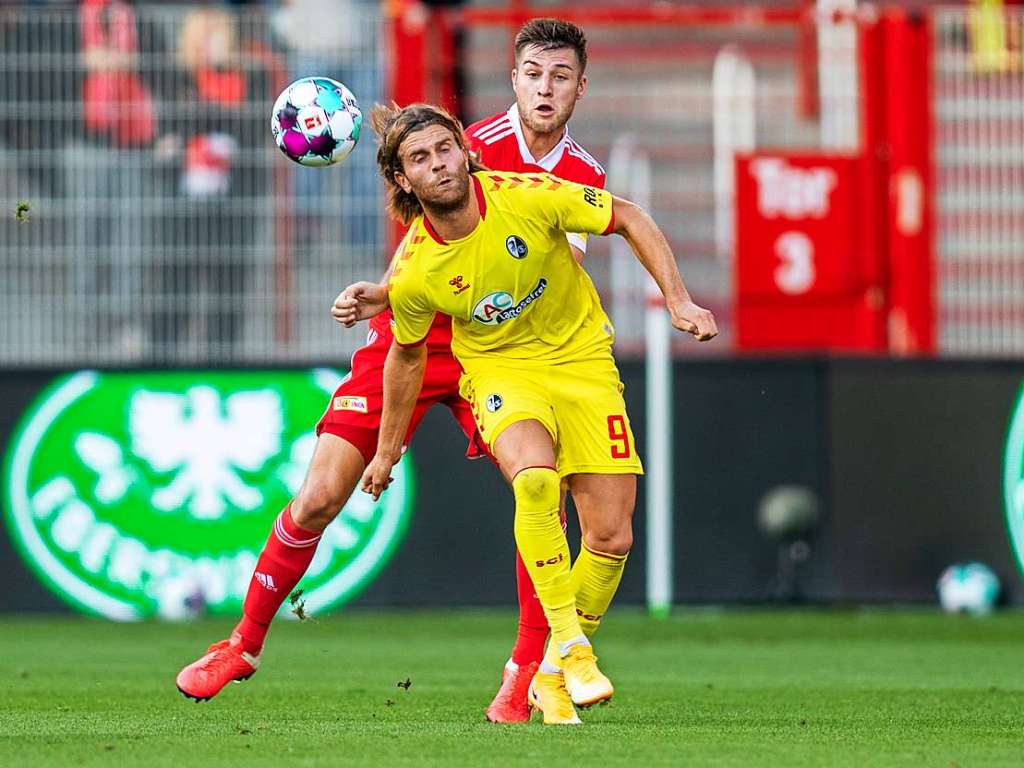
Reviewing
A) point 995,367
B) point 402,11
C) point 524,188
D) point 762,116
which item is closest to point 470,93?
point 402,11

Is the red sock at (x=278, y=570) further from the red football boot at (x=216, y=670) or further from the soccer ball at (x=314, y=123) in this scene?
the soccer ball at (x=314, y=123)

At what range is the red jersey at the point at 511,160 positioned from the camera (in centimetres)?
682

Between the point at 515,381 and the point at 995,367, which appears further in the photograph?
the point at 995,367

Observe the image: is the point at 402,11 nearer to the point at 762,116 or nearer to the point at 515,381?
the point at 762,116

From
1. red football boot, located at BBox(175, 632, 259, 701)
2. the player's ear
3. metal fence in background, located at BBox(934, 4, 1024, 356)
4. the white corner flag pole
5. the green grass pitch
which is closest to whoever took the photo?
the green grass pitch

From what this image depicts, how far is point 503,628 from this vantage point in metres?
10.5

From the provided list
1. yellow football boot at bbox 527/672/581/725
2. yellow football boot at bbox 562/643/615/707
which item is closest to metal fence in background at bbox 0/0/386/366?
yellow football boot at bbox 527/672/581/725

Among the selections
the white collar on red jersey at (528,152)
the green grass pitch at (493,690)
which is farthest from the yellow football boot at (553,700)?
the white collar on red jersey at (528,152)

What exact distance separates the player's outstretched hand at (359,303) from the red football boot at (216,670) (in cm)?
128

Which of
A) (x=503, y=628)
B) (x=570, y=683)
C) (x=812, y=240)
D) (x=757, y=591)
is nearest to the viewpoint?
(x=570, y=683)

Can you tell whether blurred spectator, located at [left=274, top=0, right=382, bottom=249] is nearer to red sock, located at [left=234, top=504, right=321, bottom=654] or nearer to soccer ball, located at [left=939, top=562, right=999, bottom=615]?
soccer ball, located at [left=939, top=562, right=999, bottom=615]

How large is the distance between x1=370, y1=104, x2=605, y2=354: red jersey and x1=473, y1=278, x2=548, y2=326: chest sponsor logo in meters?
0.52

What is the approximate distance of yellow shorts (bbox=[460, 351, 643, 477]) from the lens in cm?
628

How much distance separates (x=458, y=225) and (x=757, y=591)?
5.62m
